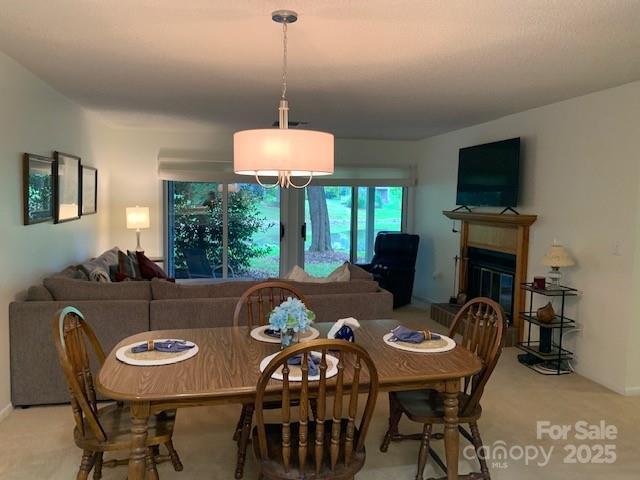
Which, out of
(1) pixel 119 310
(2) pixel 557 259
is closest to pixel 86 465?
(1) pixel 119 310

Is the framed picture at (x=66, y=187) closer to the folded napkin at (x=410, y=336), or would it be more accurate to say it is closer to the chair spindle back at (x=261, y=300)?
the chair spindle back at (x=261, y=300)

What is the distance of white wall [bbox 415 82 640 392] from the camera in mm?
3609

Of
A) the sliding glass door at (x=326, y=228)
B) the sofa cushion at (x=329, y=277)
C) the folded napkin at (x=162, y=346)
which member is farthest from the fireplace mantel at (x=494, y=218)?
the folded napkin at (x=162, y=346)

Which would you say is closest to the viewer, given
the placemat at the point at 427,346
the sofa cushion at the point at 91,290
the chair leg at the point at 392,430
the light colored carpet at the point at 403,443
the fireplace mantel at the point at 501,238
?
the placemat at the point at 427,346

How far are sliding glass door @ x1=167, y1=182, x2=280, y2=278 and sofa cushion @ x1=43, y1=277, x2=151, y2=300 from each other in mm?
3320

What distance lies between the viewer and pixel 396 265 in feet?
21.0

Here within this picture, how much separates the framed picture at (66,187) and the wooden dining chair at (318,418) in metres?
3.04

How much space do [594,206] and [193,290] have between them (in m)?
3.18

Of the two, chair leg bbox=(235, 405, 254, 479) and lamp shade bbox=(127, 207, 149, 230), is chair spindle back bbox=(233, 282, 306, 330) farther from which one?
lamp shade bbox=(127, 207, 149, 230)

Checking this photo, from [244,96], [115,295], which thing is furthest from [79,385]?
[244,96]

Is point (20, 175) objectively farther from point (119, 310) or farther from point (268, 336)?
point (268, 336)

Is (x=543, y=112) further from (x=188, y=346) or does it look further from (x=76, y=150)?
(x=76, y=150)

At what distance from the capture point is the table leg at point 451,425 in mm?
2137

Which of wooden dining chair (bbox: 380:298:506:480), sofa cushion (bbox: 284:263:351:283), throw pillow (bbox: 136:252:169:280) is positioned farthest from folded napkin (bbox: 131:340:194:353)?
throw pillow (bbox: 136:252:169:280)
